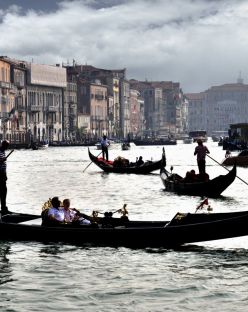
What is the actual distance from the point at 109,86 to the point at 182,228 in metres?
108

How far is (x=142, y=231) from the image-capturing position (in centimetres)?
1052

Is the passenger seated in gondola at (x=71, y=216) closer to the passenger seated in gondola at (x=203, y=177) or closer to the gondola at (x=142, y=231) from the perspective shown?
the gondola at (x=142, y=231)

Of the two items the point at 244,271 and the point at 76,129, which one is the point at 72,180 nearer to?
the point at 244,271

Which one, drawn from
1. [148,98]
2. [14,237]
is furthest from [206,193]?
[148,98]

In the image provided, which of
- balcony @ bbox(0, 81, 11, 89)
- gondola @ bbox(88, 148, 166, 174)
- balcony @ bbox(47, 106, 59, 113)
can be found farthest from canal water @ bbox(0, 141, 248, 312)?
balcony @ bbox(47, 106, 59, 113)

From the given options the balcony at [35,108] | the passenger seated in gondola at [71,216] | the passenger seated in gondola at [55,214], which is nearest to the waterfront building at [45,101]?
the balcony at [35,108]

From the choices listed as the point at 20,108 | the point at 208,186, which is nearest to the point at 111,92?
the point at 20,108

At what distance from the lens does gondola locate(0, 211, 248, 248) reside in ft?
33.2

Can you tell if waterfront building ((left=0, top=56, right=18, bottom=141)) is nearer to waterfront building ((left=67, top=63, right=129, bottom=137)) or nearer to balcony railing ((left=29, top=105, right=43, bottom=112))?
balcony railing ((left=29, top=105, right=43, bottom=112))

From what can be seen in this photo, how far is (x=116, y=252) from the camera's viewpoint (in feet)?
34.9

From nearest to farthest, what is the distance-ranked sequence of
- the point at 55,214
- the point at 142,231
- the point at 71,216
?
the point at 142,231 < the point at 55,214 < the point at 71,216

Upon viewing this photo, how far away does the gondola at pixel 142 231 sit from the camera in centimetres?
1012

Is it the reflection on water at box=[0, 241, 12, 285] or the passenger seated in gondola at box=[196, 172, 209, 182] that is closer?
the reflection on water at box=[0, 241, 12, 285]

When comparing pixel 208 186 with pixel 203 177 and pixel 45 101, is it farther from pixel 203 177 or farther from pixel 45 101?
pixel 45 101
